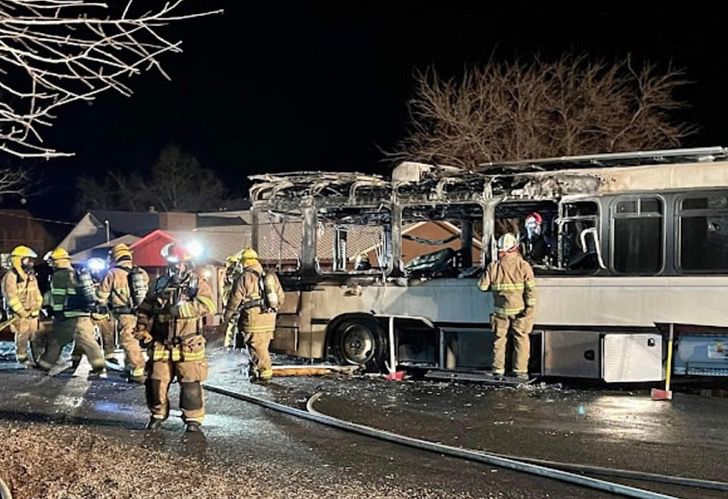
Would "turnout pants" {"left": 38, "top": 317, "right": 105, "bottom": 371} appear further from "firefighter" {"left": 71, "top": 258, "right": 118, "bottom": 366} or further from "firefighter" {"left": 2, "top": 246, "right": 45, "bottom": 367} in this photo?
"firefighter" {"left": 2, "top": 246, "right": 45, "bottom": 367}

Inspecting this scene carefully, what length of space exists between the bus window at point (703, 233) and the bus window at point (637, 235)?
0.80 ft

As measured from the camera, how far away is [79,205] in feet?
217

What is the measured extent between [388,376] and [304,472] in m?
4.64

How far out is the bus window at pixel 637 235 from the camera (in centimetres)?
958

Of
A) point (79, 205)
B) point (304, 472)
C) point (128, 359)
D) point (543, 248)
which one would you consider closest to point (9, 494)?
point (304, 472)

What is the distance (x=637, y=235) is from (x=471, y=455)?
4.28m

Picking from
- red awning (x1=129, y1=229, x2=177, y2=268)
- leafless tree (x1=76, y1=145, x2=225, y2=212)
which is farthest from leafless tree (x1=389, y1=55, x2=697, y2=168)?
leafless tree (x1=76, y1=145, x2=225, y2=212)

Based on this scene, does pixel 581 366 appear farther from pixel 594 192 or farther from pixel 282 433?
pixel 282 433

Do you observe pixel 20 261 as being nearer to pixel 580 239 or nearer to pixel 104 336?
pixel 104 336

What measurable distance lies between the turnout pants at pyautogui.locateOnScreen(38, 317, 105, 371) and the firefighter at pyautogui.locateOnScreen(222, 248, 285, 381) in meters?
2.29

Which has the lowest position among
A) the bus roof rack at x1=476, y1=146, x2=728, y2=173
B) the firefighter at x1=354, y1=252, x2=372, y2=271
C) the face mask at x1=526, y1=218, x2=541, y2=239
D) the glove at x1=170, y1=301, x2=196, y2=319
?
the glove at x1=170, y1=301, x2=196, y2=319

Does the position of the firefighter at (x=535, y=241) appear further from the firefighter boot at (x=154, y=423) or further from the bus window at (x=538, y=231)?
the firefighter boot at (x=154, y=423)

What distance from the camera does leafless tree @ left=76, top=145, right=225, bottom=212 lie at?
2490 inches

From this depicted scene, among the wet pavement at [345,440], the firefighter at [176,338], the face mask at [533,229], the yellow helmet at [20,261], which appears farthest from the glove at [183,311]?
the yellow helmet at [20,261]
